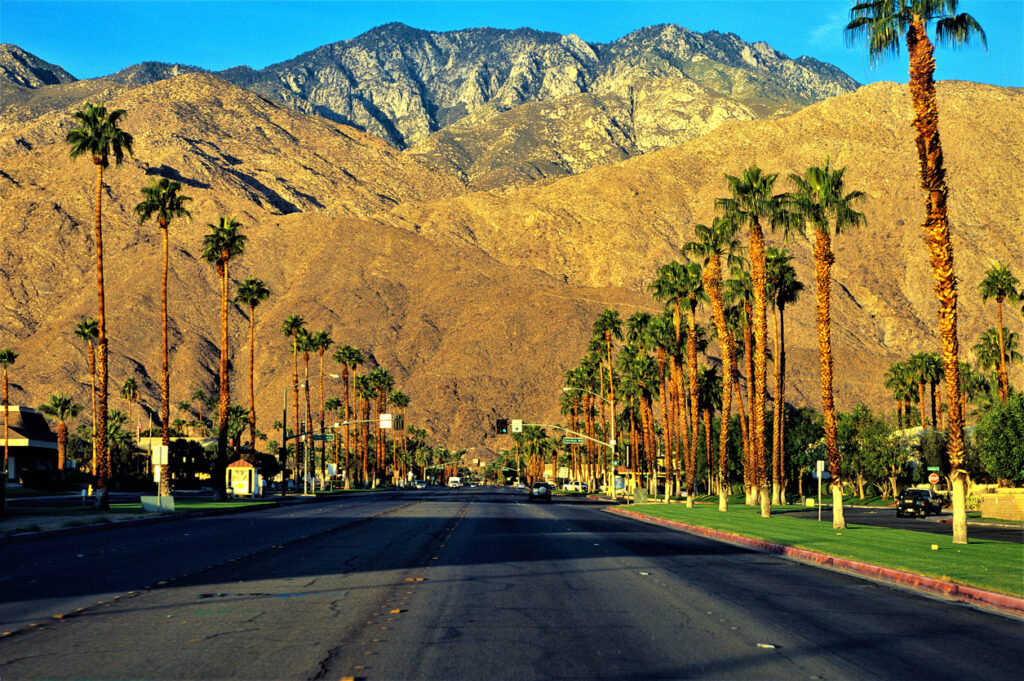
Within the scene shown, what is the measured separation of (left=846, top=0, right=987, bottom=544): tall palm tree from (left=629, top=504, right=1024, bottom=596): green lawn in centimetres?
245

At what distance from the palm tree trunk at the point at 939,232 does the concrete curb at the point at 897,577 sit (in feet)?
18.7

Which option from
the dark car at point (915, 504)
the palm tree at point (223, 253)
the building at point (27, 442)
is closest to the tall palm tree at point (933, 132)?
the dark car at point (915, 504)

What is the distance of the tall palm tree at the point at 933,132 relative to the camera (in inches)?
1216

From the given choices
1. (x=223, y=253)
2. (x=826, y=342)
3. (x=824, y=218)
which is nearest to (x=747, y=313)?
(x=824, y=218)

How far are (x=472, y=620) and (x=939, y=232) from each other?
903 inches

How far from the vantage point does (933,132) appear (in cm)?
3216

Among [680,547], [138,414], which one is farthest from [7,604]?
[138,414]

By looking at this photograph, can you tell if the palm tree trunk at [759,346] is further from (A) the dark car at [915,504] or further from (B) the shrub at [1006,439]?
(B) the shrub at [1006,439]

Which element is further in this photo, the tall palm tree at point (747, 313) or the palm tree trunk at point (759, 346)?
the tall palm tree at point (747, 313)

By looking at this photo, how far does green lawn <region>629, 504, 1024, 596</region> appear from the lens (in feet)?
64.3

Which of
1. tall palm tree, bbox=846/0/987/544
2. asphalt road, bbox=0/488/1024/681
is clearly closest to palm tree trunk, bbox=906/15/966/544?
tall palm tree, bbox=846/0/987/544

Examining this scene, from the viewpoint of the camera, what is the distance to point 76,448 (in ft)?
461

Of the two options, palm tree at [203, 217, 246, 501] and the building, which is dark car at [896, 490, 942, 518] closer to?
palm tree at [203, 217, 246, 501]

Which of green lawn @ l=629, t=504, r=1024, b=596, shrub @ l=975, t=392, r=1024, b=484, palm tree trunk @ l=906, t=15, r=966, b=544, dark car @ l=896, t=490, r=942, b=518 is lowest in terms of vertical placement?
dark car @ l=896, t=490, r=942, b=518
